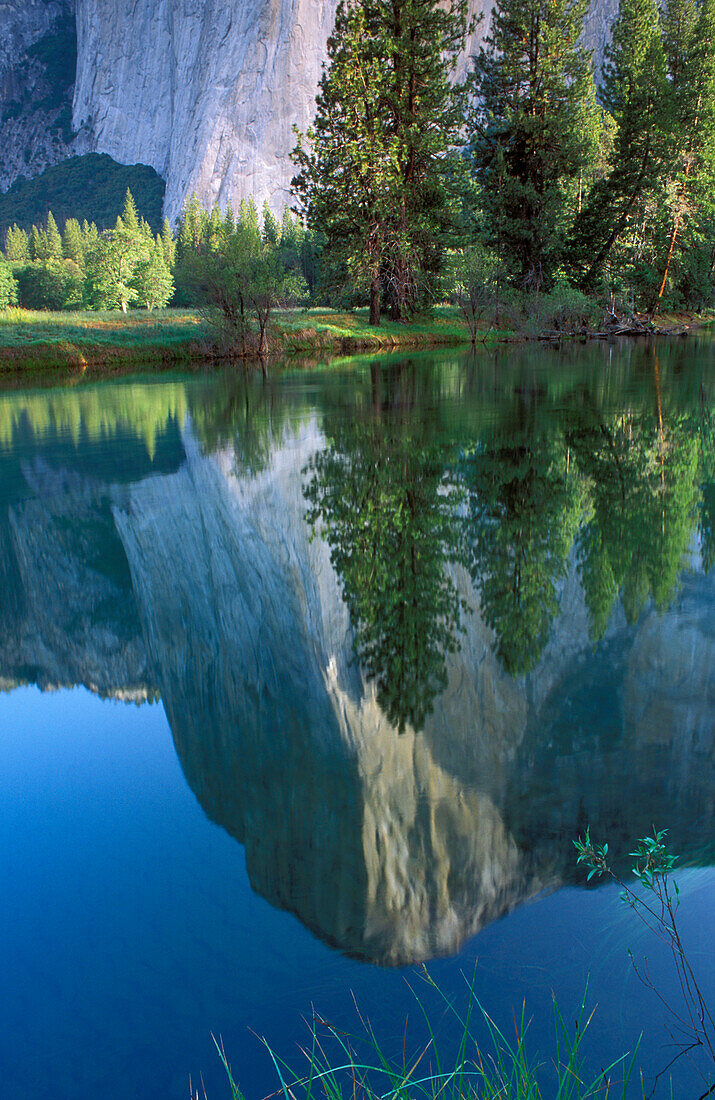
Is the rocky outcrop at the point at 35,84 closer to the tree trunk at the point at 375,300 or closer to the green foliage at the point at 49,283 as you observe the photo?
the green foliage at the point at 49,283

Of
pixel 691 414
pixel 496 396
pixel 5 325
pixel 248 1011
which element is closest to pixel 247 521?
pixel 248 1011

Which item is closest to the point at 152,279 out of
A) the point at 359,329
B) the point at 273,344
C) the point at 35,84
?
the point at 359,329

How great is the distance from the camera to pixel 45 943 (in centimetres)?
167

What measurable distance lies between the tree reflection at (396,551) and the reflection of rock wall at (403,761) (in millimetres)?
97

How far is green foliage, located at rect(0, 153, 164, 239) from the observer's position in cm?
14688

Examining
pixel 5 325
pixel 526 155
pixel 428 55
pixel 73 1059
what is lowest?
pixel 73 1059

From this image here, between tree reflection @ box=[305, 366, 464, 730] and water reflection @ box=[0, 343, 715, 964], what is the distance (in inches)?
0.7

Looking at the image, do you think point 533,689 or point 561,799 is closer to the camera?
point 561,799

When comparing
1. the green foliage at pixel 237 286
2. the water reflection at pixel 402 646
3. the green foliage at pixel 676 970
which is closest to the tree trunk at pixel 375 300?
the green foliage at pixel 237 286

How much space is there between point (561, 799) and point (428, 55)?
36.6 metres

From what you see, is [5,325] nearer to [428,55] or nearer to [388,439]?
[428,55]

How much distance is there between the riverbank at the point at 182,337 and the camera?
83.3 ft

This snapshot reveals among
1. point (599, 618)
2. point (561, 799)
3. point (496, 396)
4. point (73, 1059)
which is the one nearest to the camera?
point (73, 1059)

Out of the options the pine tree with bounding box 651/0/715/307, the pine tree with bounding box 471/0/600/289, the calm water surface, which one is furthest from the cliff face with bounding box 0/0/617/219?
the calm water surface
